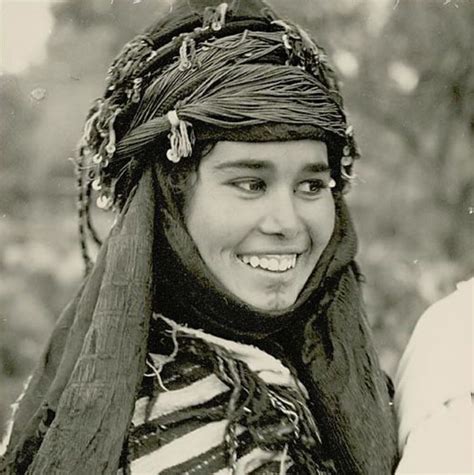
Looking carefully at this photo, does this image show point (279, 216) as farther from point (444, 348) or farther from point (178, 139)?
point (444, 348)

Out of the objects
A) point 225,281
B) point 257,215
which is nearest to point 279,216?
point 257,215

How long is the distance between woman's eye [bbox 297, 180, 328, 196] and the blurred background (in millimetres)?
1432

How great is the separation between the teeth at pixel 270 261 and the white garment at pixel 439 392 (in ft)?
0.93

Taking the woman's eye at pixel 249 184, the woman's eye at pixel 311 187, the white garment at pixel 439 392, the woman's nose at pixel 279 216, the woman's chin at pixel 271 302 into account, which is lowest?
the white garment at pixel 439 392

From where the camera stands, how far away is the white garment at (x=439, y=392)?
1.35m

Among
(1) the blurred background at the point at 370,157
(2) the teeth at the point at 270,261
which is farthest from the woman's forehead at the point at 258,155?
(1) the blurred background at the point at 370,157

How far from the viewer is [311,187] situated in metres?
1.51

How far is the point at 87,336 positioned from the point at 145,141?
34 centimetres

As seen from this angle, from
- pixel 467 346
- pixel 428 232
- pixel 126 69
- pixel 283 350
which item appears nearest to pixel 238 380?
pixel 283 350

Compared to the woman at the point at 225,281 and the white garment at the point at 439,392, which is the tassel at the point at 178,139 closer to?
the woman at the point at 225,281

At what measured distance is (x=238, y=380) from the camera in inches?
57.3

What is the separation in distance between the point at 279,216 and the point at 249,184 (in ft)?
0.24

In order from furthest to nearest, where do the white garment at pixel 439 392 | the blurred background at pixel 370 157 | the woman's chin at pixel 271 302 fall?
the blurred background at pixel 370 157, the woman's chin at pixel 271 302, the white garment at pixel 439 392

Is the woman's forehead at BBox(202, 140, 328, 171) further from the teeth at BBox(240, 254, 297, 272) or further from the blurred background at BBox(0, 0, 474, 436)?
the blurred background at BBox(0, 0, 474, 436)
